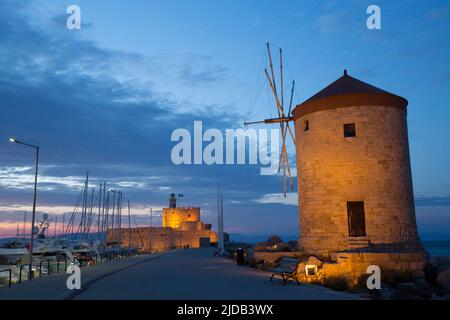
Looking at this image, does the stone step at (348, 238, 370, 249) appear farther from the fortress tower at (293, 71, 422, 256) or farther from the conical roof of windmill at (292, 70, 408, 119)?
the conical roof of windmill at (292, 70, 408, 119)

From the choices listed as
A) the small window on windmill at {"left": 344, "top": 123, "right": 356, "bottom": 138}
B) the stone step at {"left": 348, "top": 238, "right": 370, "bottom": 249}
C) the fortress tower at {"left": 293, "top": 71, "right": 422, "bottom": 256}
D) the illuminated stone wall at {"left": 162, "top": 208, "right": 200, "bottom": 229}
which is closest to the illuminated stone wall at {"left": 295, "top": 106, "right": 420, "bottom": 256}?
the fortress tower at {"left": 293, "top": 71, "right": 422, "bottom": 256}

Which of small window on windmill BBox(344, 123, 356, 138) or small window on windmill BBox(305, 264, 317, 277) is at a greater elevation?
small window on windmill BBox(344, 123, 356, 138)

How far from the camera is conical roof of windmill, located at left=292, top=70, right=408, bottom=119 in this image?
23.2m

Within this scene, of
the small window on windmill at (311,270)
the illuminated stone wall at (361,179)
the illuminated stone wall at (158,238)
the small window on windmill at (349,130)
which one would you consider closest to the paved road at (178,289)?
the small window on windmill at (311,270)

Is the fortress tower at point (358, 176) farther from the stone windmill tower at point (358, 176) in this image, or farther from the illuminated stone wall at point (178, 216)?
the illuminated stone wall at point (178, 216)

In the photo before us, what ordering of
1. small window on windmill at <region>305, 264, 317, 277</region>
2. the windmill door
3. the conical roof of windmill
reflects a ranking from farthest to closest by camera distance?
the conical roof of windmill, the windmill door, small window on windmill at <region>305, 264, 317, 277</region>

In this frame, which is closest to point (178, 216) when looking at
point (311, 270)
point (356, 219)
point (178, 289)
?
point (356, 219)

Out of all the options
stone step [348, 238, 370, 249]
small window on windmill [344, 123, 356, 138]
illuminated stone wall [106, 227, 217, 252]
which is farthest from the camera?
illuminated stone wall [106, 227, 217, 252]

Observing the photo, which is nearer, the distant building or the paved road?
the paved road

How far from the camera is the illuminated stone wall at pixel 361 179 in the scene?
22.4 metres

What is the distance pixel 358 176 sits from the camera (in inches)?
894

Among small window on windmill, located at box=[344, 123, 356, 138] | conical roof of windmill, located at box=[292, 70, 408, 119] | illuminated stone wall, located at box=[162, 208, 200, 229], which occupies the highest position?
conical roof of windmill, located at box=[292, 70, 408, 119]

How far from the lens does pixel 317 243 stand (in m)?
23.2

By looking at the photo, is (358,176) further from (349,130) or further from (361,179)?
(349,130)
